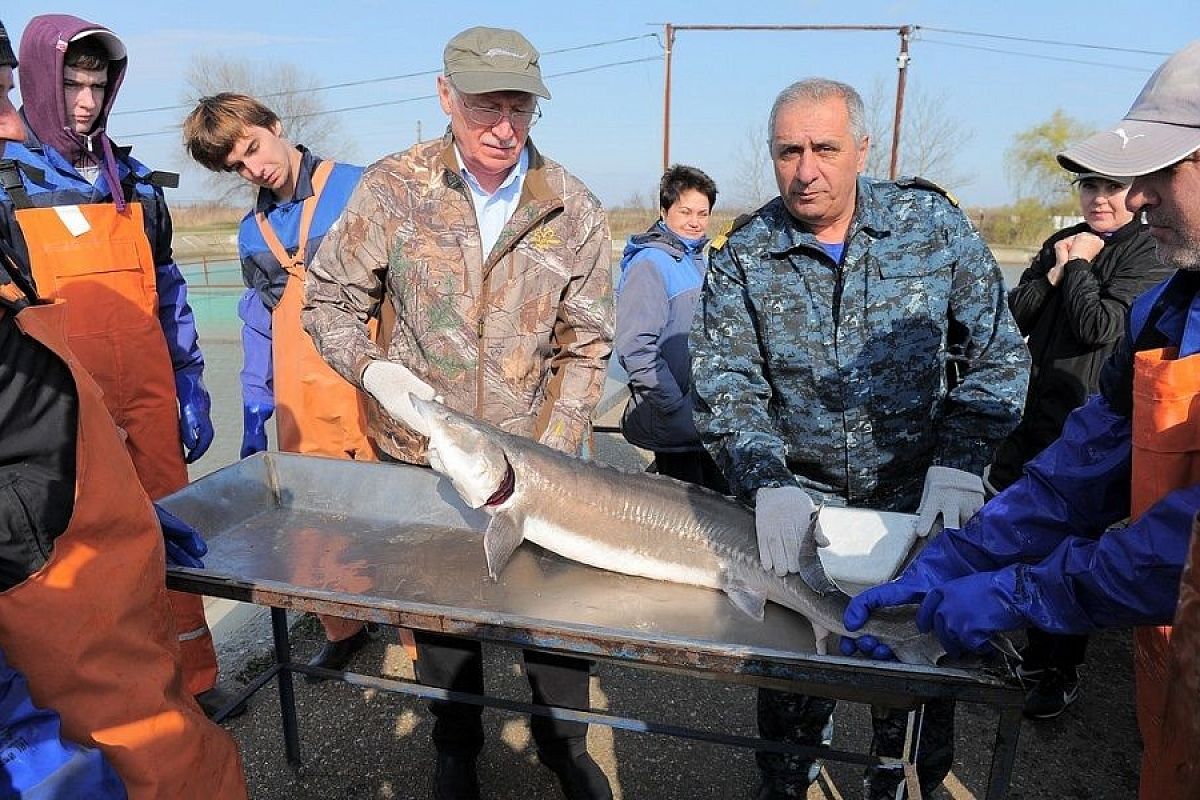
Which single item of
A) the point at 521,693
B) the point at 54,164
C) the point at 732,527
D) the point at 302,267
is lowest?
the point at 521,693

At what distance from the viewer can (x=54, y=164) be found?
3.20 m

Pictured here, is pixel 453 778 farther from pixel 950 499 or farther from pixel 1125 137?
pixel 1125 137

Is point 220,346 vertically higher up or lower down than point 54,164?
lower down

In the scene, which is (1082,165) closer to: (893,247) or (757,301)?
(893,247)

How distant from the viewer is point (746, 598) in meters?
2.41

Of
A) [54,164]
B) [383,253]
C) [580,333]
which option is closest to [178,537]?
[383,253]

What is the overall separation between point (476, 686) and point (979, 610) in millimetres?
1871

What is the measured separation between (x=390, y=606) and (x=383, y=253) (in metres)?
1.41

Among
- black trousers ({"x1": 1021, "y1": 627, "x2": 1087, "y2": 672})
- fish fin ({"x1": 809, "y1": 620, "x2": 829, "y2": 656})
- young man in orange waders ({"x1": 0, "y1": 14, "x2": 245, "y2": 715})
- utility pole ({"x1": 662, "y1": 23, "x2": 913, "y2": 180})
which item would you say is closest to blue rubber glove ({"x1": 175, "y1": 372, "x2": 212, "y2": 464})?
young man in orange waders ({"x1": 0, "y1": 14, "x2": 245, "y2": 715})

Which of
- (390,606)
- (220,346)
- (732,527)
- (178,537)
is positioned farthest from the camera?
(220,346)

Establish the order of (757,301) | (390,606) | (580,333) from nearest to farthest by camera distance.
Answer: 1. (390,606)
2. (757,301)
3. (580,333)

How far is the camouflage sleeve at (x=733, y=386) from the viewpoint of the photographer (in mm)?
2648

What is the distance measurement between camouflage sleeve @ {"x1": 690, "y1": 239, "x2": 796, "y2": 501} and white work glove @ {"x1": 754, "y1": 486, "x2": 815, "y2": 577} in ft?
0.38

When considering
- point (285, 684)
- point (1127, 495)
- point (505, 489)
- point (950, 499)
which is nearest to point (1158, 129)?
point (1127, 495)
